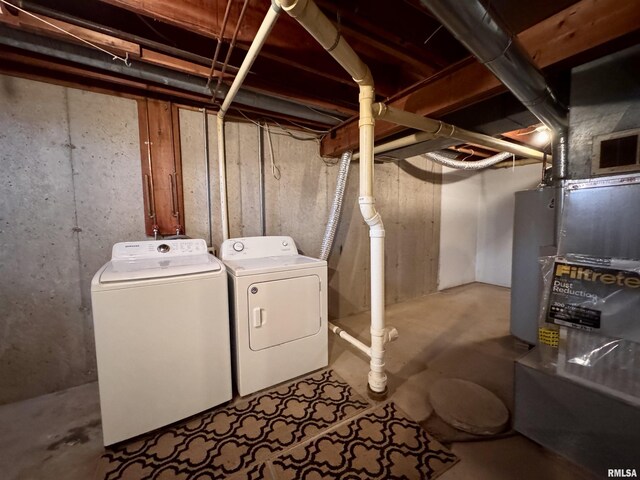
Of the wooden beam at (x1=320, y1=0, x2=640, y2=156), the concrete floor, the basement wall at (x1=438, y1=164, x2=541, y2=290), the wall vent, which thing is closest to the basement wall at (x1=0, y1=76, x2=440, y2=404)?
the concrete floor

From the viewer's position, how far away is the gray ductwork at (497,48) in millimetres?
821

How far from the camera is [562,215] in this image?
1.25 m

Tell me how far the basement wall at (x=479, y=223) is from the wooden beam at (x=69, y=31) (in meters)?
Answer: 3.95

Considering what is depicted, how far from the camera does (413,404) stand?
5.35 feet

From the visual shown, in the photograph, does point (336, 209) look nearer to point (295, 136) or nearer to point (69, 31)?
point (295, 136)

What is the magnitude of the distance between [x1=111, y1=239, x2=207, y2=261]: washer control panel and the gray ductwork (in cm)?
193

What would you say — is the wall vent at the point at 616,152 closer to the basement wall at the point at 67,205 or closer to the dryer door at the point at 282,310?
the dryer door at the point at 282,310

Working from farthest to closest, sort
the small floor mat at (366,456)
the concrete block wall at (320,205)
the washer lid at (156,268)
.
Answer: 1. the concrete block wall at (320,205)
2. the washer lid at (156,268)
3. the small floor mat at (366,456)

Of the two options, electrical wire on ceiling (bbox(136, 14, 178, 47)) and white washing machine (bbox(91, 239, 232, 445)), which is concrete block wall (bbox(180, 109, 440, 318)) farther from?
white washing machine (bbox(91, 239, 232, 445))

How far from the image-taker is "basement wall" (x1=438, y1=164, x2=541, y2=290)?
4055mm

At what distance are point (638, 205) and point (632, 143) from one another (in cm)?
28

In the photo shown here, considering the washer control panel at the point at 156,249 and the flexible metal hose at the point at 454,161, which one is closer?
the washer control panel at the point at 156,249

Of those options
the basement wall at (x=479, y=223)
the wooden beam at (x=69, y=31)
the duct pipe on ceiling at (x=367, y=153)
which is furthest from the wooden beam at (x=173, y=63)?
the basement wall at (x=479, y=223)

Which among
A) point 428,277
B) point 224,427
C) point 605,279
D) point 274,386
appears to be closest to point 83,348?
point 224,427
